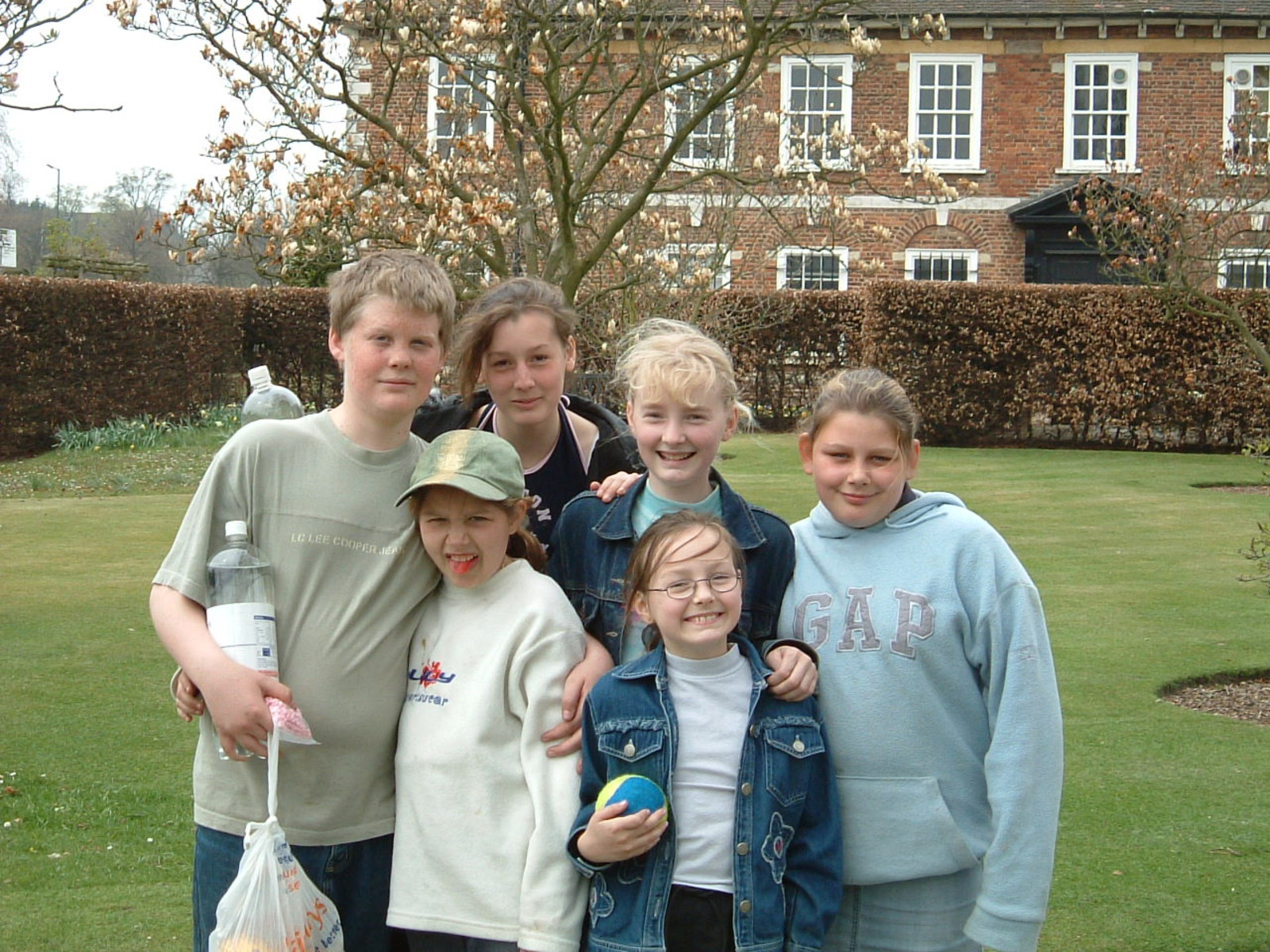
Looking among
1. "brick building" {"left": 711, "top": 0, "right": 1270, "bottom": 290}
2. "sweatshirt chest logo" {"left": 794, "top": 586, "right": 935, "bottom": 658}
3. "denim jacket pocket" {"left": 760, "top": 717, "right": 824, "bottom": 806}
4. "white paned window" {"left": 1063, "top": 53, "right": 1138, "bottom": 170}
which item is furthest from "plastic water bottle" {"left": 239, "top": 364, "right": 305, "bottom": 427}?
"white paned window" {"left": 1063, "top": 53, "right": 1138, "bottom": 170}

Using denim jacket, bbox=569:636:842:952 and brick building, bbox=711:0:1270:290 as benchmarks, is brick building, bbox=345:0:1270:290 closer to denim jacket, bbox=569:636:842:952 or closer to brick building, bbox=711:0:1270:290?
brick building, bbox=711:0:1270:290

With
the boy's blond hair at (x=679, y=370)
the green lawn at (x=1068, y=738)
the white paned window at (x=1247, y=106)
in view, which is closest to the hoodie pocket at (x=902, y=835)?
the boy's blond hair at (x=679, y=370)

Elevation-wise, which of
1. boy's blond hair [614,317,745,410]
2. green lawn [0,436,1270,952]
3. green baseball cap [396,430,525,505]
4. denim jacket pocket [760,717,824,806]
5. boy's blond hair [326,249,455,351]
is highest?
boy's blond hair [326,249,455,351]

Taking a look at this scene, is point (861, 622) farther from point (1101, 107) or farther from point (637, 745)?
point (1101, 107)

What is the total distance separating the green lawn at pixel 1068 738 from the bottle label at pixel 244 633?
7.41 ft

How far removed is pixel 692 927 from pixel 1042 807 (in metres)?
0.70

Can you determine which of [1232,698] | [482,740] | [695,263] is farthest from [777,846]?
[695,263]

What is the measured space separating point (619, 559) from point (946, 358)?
1891 cm

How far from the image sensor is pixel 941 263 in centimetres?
2728

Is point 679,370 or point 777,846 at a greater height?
point 679,370

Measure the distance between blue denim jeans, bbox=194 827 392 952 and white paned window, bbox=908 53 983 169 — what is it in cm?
2585

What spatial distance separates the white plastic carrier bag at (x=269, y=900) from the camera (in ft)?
8.43

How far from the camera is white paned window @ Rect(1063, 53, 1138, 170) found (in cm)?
2692

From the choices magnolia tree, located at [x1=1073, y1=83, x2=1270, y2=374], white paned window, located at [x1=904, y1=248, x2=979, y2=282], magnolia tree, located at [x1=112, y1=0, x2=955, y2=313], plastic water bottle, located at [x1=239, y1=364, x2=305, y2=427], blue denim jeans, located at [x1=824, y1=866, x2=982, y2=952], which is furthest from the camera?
white paned window, located at [x1=904, y1=248, x2=979, y2=282]
